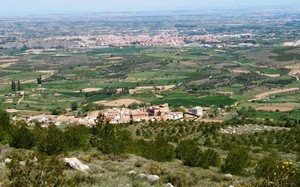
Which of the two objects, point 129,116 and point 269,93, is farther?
point 269,93

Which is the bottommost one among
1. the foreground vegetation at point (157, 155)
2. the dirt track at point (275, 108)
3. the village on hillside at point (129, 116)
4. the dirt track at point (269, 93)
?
the dirt track at point (269, 93)

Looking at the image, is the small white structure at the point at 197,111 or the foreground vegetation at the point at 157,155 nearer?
the foreground vegetation at the point at 157,155

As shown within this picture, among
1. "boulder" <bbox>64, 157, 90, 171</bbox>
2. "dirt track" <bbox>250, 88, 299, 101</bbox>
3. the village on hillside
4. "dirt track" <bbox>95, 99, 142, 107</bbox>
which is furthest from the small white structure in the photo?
"boulder" <bbox>64, 157, 90, 171</bbox>

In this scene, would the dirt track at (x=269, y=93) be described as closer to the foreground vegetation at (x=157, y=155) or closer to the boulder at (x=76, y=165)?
the foreground vegetation at (x=157, y=155)

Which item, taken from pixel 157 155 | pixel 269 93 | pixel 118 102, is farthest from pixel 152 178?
pixel 269 93

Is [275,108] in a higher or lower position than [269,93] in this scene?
higher

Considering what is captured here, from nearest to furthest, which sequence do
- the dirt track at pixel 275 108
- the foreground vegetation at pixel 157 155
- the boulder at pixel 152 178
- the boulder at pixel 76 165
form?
1. the foreground vegetation at pixel 157 155
2. the boulder at pixel 152 178
3. the boulder at pixel 76 165
4. the dirt track at pixel 275 108

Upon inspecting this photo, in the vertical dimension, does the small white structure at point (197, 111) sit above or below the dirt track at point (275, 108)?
above

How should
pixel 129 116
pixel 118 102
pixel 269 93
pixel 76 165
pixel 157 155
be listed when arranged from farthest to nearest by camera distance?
pixel 269 93 < pixel 118 102 < pixel 129 116 < pixel 157 155 < pixel 76 165

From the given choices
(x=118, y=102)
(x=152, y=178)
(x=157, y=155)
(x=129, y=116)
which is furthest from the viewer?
(x=118, y=102)

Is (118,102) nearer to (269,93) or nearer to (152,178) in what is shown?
(269,93)

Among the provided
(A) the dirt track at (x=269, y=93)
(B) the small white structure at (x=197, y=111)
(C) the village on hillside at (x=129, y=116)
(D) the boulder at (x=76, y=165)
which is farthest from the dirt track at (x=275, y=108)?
(D) the boulder at (x=76, y=165)

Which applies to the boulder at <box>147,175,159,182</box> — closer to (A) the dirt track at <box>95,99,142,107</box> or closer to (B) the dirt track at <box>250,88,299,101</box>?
(A) the dirt track at <box>95,99,142,107</box>

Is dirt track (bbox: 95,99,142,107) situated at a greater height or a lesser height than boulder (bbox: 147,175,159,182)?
lesser
